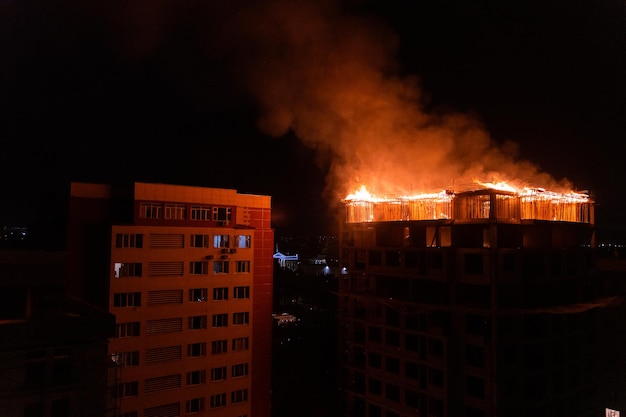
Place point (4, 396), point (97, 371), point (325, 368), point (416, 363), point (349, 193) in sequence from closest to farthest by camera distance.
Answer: point (4, 396) < point (97, 371) < point (416, 363) < point (349, 193) < point (325, 368)

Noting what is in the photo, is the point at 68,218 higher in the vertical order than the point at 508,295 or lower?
higher

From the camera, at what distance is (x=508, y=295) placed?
15812 millimetres

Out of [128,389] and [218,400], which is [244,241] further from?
[128,389]

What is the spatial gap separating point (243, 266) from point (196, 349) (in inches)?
144

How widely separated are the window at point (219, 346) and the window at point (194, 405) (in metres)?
1.77

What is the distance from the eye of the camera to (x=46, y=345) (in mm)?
10258

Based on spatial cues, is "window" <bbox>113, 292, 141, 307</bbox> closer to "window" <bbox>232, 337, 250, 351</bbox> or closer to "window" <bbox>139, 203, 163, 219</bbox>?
"window" <bbox>139, 203, 163, 219</bbox>

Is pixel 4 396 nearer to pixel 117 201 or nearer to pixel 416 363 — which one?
pixel 117 201

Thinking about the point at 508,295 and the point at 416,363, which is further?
the point at 416,363

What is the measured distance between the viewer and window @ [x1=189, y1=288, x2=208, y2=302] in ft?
60.6

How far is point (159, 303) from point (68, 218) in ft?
14.6

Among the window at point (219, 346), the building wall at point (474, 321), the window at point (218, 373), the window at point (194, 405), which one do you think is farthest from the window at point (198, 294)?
the building wall at point (474, 321)

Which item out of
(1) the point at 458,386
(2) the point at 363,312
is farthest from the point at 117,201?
(1) the point at 458,386

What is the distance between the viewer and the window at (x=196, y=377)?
18.1 metres
